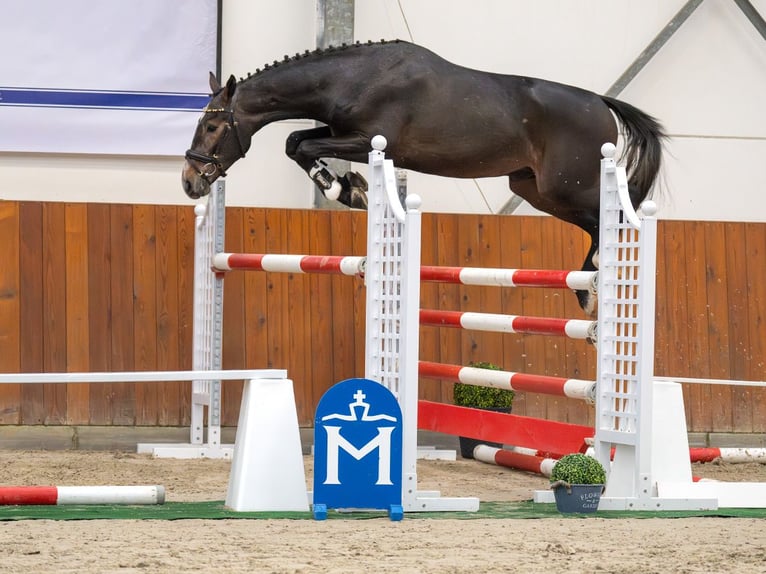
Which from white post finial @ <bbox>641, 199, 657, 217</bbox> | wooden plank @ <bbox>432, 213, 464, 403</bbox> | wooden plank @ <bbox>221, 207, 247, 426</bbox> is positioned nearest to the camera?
white post finial @ <bbox>641, 199, 657, 217</bbox>

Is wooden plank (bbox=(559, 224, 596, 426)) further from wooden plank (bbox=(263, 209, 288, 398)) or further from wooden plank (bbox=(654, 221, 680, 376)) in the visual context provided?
wooden plank (bbox=(263, 209, 288, 398))

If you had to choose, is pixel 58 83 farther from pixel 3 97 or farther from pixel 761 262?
pixel 761 262

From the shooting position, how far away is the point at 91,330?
5617mm

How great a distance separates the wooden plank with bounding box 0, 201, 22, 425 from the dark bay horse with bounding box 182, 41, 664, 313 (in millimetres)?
1199

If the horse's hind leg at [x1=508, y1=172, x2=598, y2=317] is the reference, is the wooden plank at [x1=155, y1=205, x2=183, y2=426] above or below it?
below

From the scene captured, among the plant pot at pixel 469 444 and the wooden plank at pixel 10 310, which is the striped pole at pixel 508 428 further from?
the wooden plank at pixel 10 310

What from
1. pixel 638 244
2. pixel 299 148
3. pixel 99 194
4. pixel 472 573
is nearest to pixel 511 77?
pixel 299 148

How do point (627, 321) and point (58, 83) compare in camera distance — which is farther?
point (58, 83)

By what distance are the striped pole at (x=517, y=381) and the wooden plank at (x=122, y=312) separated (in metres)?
1.50

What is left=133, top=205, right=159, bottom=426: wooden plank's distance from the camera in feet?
18.6

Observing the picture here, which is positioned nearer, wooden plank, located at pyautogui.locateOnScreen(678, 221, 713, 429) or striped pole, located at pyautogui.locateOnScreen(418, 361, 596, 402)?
striped pole, located at pyautogui.locateOnScreen(418, 361, 596, 402)

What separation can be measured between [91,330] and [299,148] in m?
1.59

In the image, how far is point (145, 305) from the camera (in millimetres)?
5680

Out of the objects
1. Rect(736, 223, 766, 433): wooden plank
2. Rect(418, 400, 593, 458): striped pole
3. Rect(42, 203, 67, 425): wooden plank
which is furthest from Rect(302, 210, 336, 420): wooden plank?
Rect(736, 223, 766, 433): wooden plank
